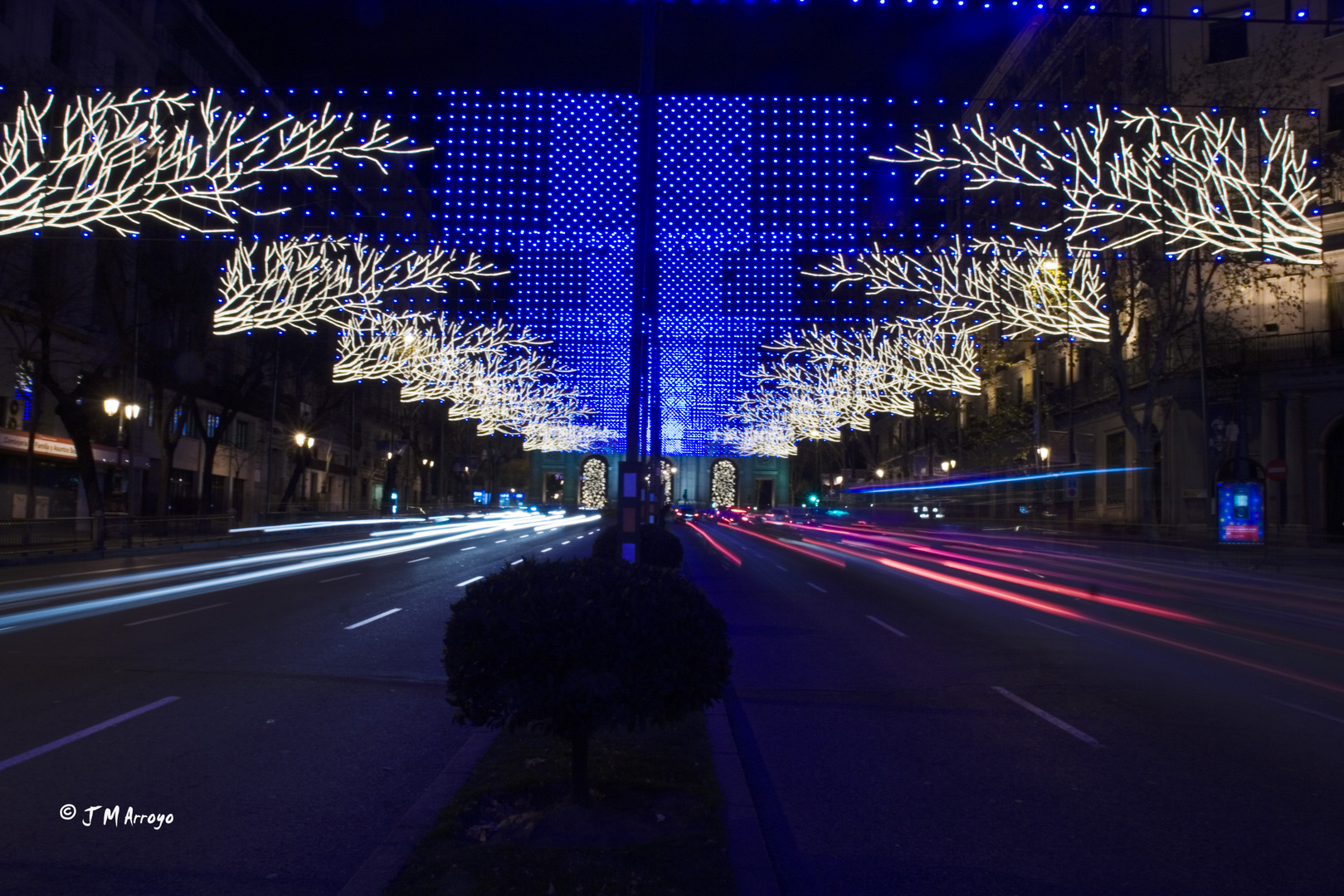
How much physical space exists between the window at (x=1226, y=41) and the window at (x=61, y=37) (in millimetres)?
40479

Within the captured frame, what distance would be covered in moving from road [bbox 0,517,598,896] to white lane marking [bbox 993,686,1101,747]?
4856mm

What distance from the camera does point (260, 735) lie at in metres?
7.97

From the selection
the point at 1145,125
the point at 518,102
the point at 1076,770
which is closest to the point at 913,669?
the point at 1076,770

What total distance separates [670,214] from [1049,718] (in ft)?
100

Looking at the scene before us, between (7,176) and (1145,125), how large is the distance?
3146 centimetres

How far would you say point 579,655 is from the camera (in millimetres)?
5375

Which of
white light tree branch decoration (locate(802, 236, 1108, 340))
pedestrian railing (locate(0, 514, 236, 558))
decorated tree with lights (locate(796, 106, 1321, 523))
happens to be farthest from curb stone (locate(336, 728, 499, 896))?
pedestrian railing (locate(0, 514, 236, 558))

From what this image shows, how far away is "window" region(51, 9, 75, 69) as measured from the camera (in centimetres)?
3631

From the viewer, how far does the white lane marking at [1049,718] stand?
811cm

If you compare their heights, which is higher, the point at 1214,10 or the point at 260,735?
the point at 1214,10

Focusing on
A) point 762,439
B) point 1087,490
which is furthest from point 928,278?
point 762,439

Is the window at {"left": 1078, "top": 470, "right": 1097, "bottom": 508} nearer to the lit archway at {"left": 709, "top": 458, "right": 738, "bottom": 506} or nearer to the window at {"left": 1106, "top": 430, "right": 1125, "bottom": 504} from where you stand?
the window at {"left": 1106, "top": 430, "right": 1125, "bottom": 504}

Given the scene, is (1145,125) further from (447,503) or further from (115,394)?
(447,503)

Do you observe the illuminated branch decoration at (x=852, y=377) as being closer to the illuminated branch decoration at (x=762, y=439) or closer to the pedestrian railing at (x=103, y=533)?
the illuminated branch decoration at (x=762, y=439)
